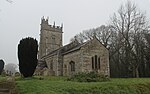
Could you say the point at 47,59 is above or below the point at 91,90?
above

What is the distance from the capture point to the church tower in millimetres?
55781

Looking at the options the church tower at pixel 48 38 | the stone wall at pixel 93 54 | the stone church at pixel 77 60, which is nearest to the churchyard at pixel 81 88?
the stone wall at pixel 93 54

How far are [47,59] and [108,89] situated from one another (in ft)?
108

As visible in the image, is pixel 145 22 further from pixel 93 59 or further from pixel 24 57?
pixel 24 57

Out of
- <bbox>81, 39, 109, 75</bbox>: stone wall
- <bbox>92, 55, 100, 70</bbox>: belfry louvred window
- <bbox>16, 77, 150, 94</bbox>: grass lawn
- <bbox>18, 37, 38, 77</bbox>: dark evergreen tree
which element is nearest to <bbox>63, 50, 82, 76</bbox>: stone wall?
<bbox>81, 39, 109, 75</bbox>: stone wall

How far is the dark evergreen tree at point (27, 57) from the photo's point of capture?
2361 cm

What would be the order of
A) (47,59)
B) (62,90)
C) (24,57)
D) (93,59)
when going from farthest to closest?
(47,59) → (93,59) → (24,57) → (62,90)

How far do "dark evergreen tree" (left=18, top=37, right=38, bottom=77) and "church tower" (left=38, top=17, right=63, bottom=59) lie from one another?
102 ft

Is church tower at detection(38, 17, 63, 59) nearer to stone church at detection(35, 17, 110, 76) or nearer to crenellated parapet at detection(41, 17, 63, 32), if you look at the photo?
crenellated parapet at detection(41, 17, 63, 32)

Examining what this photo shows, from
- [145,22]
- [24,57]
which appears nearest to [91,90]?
[24,57]

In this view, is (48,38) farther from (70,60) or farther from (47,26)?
(70,60)

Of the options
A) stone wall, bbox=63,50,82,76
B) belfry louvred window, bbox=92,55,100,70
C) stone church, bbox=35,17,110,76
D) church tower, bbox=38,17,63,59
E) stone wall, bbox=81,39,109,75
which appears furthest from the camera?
church tower, bbox=38,17,63,59

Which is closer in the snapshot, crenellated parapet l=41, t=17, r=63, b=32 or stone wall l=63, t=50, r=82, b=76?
stone wall l=63, t=50, r=82, b=76

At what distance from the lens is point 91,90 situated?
13.9 m
